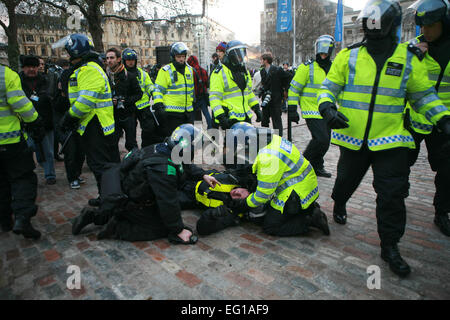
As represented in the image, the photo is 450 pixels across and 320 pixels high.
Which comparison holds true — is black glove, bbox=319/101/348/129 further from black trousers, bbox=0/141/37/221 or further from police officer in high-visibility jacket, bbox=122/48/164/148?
police officer in high-visibility jacket, bbox=122/48/164/148

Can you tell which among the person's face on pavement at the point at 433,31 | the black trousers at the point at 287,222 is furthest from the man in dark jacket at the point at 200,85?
the person's face on pavement at the point at 433,31

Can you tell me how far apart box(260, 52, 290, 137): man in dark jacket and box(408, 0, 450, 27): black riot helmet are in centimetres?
442

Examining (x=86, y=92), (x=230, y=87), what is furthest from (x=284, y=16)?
(x=86, y=92)

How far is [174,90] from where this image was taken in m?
5.21

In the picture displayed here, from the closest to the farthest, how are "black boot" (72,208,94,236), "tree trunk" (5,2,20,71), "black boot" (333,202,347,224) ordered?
1. "black boot" (72,208,94,236)
2. "black boot" (333,202,347,224)
3. "tree trunk" (5,2,20,71)

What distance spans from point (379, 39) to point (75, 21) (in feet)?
27.7

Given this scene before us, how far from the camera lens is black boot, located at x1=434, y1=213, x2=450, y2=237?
3.12m

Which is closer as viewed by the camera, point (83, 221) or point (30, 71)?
point (83, 221)

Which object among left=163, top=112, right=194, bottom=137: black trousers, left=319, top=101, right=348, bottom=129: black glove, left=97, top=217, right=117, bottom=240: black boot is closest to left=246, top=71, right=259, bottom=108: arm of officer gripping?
left=163, top=112, right=194, bottom=137: black trousers

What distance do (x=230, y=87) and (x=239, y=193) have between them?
1.90m

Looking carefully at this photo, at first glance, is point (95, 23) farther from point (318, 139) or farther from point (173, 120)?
point (318, 139)

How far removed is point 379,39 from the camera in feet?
8.08
